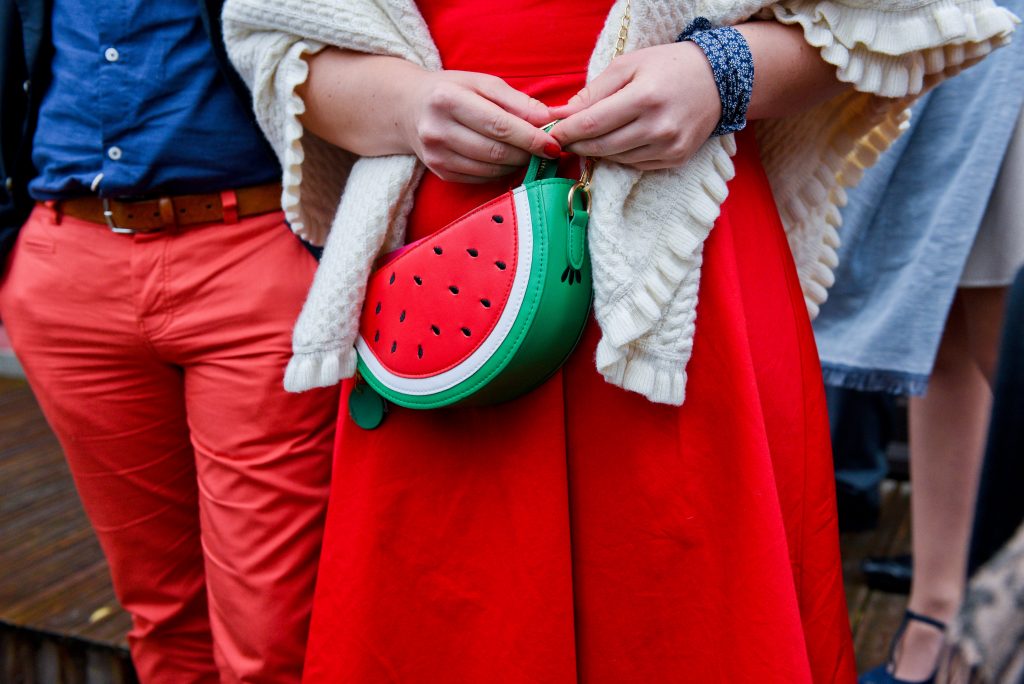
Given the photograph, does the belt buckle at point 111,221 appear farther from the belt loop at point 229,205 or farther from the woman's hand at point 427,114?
the woman's hand at point 427,114

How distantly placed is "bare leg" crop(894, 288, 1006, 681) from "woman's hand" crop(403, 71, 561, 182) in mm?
978

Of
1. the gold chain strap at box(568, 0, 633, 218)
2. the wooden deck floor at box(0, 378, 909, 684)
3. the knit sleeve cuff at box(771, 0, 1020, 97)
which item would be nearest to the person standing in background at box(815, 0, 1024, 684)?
the wooden deck floor at box(0, 378, 909, 684)

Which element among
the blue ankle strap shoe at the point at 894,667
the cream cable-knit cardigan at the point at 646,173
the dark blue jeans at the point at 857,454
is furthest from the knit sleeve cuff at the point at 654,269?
the dark blue jeans at the point at 857,454

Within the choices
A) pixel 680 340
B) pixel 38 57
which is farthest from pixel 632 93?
pixel 38 57

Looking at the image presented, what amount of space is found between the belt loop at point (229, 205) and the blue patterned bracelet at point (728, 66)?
0.72m

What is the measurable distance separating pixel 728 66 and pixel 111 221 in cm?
93

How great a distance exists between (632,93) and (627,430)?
34cm

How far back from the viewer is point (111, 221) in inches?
50.8

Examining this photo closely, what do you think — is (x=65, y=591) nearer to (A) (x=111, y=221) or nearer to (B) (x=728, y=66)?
(A) (x=111, y=221)

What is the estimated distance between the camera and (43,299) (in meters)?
1.34

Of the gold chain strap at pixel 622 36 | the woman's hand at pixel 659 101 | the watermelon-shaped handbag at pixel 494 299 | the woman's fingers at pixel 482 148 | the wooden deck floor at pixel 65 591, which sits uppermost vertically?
the gold chain strap at pixel 622 36

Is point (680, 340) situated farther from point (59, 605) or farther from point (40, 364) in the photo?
point (59, 605)

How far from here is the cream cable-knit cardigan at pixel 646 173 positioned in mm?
842

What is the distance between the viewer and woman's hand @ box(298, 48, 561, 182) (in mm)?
856
